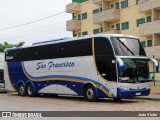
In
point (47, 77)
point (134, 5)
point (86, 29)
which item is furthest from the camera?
point (86, 29)

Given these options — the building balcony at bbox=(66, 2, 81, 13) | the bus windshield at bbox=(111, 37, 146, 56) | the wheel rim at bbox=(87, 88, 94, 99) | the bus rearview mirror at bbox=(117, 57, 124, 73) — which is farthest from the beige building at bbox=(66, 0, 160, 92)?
the bus rearview mirror at bbox=(117, 57, 124, 73)

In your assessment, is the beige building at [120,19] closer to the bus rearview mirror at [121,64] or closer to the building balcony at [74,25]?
the building balcony at [74,25]

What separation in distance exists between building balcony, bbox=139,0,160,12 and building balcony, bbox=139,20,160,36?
174 cm

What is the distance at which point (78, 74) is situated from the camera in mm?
23375

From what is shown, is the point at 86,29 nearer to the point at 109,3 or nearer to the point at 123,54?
the point at 109,3

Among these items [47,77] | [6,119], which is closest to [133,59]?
[47,77]

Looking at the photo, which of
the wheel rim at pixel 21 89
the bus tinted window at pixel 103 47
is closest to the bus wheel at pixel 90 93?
the bus tinted window at pixel 103 47

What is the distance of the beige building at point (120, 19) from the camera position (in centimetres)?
4569

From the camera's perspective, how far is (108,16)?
52.7m

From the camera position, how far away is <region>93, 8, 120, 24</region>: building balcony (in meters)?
51.9

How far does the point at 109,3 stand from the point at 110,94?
3510cm

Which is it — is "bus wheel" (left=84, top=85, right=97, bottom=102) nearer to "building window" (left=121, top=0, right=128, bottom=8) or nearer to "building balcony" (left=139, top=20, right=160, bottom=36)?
"building balcony" (left=139, top=20, right=160, bottom=36)

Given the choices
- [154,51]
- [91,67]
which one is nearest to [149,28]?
[154,51]

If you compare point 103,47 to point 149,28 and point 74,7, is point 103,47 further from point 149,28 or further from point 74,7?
point 74,7
